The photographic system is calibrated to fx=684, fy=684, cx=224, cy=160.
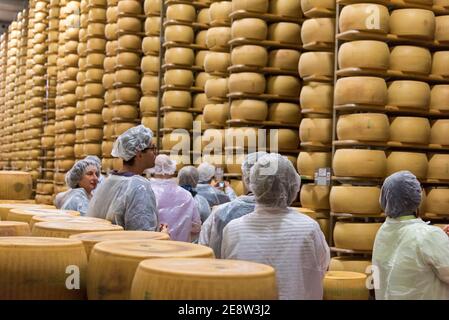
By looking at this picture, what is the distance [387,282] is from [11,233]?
182 centimetres

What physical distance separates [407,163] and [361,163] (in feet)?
1.58

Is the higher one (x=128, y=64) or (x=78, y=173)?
(x=128, y=64)

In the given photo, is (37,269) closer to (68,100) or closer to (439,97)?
(439,97)

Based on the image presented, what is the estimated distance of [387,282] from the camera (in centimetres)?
340

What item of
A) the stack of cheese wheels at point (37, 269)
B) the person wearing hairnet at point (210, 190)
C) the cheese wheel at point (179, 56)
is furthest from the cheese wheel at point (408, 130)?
the stack of cheese wheels at point (37, 269)

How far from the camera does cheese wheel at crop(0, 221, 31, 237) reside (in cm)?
265

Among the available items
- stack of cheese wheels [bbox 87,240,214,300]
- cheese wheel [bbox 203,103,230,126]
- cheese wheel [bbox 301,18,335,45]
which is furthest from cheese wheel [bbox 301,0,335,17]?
stack of cheese wheels [bbox 87,240,214,300]

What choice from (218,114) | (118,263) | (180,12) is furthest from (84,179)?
(180,12)

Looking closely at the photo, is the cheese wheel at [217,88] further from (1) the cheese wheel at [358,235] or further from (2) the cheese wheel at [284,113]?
(1) the cheese wheel at [358,235]

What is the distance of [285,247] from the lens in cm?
264

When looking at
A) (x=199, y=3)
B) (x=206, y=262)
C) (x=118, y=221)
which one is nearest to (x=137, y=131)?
(x=118, y=221)

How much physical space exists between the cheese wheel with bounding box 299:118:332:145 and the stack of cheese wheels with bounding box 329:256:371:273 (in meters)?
1.15

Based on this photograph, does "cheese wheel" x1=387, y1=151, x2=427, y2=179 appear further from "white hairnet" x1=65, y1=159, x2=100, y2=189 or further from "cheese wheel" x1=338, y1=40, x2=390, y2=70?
"white hairnet" x1=65, y1=159, x2=100, y2=189
